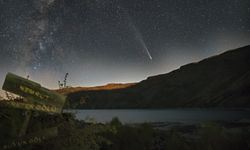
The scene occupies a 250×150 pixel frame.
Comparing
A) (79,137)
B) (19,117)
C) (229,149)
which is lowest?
(229,149)

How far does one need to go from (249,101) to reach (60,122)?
20171 centimetres

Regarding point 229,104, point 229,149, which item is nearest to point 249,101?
point 229,104

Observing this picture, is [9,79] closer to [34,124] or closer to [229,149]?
[34,124]

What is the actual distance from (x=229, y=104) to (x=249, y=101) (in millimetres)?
13250

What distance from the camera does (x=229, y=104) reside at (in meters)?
197

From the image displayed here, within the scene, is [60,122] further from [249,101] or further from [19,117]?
[249,101]

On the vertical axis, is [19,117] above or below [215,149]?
above

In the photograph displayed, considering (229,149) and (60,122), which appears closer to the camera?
(60,122)

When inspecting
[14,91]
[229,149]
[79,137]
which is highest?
[14,91]

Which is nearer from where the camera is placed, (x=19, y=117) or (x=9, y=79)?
(x=9, y=79)

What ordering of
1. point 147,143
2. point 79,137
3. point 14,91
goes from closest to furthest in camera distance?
point 14,91, point 79,137, point 147,143

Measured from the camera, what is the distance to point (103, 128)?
4559 mm

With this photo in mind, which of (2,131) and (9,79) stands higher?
(9,79)

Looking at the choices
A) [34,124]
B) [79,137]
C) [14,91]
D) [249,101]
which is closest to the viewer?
[14,91]
